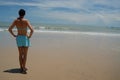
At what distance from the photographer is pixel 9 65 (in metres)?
7.75

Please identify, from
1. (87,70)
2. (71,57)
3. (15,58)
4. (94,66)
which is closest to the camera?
(87,70)

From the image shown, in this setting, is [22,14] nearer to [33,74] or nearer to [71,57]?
[33,74]

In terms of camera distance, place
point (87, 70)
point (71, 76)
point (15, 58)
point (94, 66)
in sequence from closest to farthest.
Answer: point (71, 76) → point (87, 70) → point (94, 66) → point (15, 58)

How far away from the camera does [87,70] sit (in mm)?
7352

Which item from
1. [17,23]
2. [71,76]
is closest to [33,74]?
[71,76]

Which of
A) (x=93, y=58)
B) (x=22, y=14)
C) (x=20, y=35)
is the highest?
(x=22, y=14)

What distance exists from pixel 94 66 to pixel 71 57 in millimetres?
1671

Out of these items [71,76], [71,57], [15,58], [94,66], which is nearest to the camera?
[71,76]

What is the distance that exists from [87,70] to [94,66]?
661mm

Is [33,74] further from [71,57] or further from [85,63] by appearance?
[71,57]

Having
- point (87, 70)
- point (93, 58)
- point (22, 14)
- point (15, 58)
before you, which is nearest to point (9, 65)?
point (15, 58)

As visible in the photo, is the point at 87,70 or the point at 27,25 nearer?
the point at 27,25

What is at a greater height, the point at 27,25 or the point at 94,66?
the point at 27,25

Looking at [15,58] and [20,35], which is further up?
[20,35]
